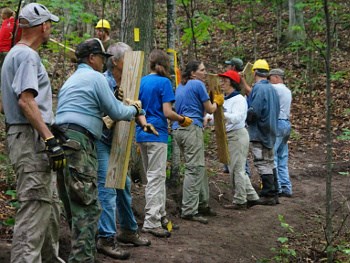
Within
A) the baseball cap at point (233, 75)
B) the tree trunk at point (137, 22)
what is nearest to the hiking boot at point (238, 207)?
the baseball cap at point (233, 75)

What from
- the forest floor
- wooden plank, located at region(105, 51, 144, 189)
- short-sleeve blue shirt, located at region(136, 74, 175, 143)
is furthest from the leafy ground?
short-sleeve blue shirt, located at region(136, 74, 175, 143)

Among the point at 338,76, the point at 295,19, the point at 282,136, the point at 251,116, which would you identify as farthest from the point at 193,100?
the point at 295,19

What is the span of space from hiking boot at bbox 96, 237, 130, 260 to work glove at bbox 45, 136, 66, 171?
1.69 m

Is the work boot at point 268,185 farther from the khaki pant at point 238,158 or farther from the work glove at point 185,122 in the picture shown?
the work glove at point 185,122

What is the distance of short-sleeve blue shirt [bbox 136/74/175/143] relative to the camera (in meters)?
7.00

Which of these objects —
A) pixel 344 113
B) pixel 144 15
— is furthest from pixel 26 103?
pixel 344 113

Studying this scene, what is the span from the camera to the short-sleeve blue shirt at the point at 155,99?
7.00 metres

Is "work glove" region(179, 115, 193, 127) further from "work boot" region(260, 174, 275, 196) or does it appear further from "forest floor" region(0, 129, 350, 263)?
"work boot" region(260, 174, 275, 196)

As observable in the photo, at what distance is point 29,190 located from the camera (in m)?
4.71

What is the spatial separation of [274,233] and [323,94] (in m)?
10.6

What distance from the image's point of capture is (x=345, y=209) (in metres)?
9.80

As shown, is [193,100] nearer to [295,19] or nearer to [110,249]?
[110,249]

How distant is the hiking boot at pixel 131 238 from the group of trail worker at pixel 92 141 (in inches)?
0.5

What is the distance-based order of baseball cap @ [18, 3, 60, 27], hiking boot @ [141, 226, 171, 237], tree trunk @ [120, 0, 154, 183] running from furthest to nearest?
1. tree trunk @ [120, 0, 154, 183]
2. hiking boot @ [141, 226, 171, 237]
3. baseball cap @ [18, 3, 60, 27]
